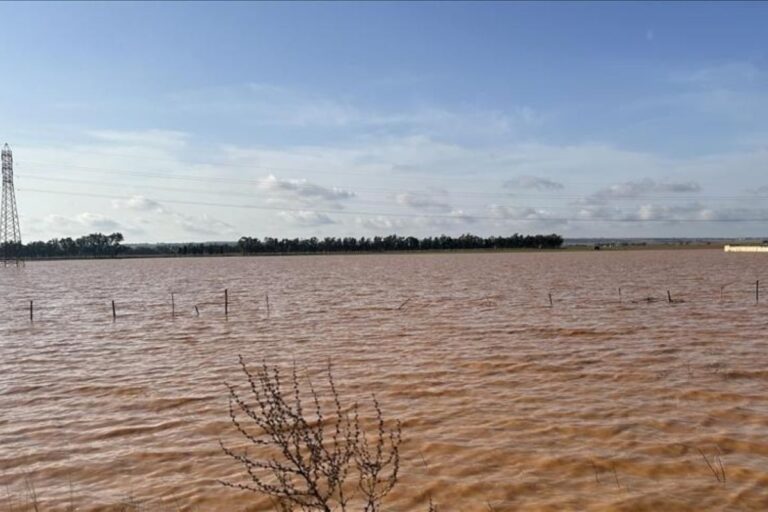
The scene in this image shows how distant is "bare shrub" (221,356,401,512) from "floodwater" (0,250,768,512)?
1.14 ft

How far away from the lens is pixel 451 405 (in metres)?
14.5

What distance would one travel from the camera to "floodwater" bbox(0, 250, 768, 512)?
966 cm

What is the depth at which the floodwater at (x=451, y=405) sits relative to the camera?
9656mm

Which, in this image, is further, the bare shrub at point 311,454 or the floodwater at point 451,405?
the floodwater at point 451,405

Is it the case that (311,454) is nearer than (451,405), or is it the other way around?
(311,454)

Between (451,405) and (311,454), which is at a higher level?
(311,454)

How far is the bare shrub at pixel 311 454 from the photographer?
256 inches

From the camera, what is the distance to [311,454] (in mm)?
6406

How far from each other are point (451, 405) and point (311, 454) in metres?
8.53

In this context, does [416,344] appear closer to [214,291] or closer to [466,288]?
[466,288]

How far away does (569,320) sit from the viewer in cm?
3008

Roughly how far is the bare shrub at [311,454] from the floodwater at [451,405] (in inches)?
13.7

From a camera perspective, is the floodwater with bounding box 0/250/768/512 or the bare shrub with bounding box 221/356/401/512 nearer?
the bare shrub with bounding box 221/356/401/512

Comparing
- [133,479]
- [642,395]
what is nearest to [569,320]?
[642,395]
